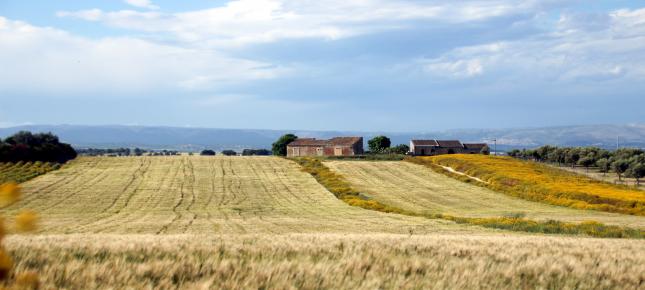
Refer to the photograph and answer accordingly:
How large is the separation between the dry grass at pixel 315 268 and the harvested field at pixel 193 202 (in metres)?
10.9

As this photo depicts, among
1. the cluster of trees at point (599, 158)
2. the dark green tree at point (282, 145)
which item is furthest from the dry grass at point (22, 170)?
the dark green tree at point (282, 145)

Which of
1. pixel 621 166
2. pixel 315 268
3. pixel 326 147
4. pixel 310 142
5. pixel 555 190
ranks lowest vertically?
pixel 621 166

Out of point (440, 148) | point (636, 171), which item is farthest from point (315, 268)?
point (440, 148)

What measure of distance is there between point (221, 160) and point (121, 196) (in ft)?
136

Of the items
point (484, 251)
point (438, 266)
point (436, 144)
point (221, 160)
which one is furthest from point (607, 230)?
point (436, 144)

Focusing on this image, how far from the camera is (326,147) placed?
143 meters

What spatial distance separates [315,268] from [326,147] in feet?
445

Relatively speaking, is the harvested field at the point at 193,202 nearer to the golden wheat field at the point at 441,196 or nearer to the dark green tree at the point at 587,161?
the golden wheat field at the point at 441,196

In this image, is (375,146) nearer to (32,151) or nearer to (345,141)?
(345,141)

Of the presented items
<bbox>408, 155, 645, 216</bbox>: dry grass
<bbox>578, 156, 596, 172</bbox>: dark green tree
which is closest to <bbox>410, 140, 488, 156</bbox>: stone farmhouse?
<bbox>578, 156, 596, 172</bbox>: dark green tree

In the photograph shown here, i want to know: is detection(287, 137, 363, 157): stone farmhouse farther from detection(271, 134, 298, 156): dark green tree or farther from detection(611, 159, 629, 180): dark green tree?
detection(611, 159, 629, 180): dark green tree

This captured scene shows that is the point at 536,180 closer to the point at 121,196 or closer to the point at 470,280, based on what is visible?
the point at 121,196

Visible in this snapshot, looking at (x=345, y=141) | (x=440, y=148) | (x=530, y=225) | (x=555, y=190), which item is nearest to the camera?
(x=530, y=225)

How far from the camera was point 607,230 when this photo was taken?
28922 mm
